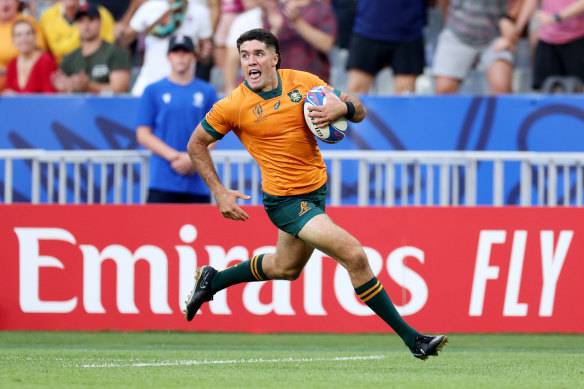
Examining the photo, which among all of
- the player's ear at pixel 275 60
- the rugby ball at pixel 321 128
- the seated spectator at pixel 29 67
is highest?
the player's ear at pixel 275 60

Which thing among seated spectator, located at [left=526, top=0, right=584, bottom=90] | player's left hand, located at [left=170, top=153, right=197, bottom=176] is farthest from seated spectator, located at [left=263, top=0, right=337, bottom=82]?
player's left hand, located at [left=170, top=153, right=197, bottom=176]

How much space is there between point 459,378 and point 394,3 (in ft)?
21.6

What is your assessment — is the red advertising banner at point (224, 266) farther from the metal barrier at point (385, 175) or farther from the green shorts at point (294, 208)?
the green shorts at point (294, 208)

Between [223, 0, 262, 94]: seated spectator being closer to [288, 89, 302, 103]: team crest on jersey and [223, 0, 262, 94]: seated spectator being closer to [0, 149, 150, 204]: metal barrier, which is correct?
[0, 149, 150, 204]: metal barrier

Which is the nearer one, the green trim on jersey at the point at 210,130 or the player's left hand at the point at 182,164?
the green trim on jersey at the point at 210,130

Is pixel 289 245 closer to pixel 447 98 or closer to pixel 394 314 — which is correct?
pixel 394 314

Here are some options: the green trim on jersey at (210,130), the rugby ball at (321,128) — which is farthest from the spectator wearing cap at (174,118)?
the rugby ball at (321,128)

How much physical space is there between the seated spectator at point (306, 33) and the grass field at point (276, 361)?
3.73 m

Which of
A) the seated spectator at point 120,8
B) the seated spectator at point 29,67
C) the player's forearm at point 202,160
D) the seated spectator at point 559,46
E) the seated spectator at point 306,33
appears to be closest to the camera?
the player's forearm at point 202,160

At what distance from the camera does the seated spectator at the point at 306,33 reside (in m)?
12.5

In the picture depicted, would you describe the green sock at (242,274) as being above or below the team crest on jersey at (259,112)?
below

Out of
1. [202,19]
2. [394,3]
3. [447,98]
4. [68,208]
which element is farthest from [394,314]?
[202,19]

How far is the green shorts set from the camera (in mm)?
7531

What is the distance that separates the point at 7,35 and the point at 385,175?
5628 millimetres
